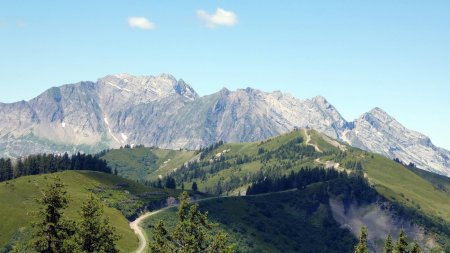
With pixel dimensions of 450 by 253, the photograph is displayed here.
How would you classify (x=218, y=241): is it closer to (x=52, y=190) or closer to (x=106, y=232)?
(x=106, y=232)

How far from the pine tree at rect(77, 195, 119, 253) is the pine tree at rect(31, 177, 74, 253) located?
4.22ft

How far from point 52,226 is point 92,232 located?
3906 mm

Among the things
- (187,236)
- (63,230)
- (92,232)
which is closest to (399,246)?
(187,236)

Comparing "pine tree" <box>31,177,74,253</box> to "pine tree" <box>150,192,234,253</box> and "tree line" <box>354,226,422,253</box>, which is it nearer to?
"pine tree" <box>150,192,234,253</box>

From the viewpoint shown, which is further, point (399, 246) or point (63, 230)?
point (399, 246)

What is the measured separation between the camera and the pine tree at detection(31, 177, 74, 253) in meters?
54.4

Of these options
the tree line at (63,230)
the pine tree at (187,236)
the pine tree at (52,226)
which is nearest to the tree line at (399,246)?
the pine tree at (187,236)

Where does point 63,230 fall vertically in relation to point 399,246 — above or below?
above

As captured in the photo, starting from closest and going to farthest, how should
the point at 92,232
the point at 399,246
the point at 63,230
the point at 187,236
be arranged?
the point at 63,230 → the point at 92,232 → the point at 187,236 → the point at 399,246

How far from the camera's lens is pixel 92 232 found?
5594cm

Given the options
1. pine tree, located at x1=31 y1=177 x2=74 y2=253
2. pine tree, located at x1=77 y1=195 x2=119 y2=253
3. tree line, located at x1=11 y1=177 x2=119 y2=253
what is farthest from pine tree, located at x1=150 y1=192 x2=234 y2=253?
pine tree, located at x1=31 y1=177 x2=74 y2=253

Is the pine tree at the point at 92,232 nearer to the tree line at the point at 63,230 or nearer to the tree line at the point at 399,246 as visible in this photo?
the tree line at the point at 63,230

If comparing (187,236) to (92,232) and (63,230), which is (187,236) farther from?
(63,230)

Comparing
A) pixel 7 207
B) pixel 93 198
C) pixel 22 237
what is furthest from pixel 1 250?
pixel 93 198
